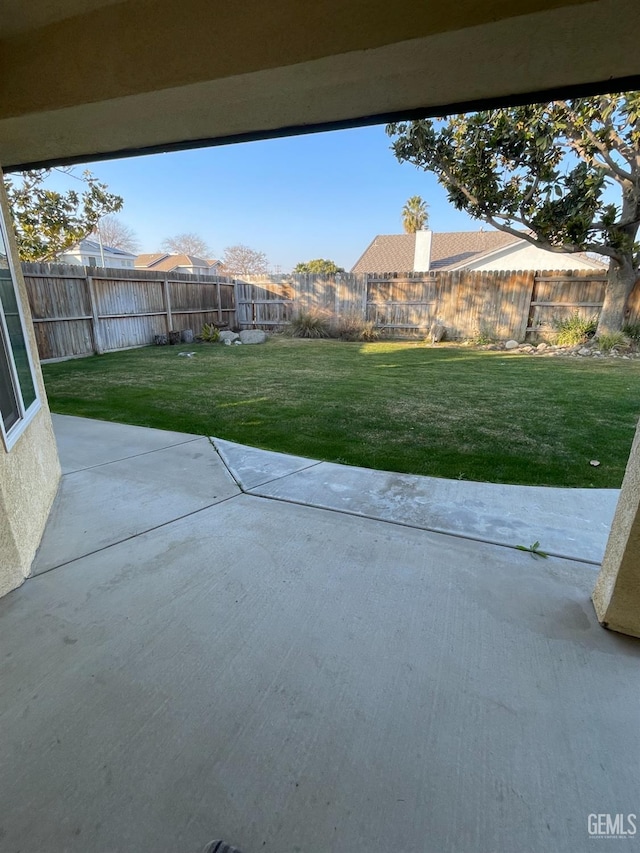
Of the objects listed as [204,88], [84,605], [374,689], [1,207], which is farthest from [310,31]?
[84,605]

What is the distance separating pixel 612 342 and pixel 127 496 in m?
10.3

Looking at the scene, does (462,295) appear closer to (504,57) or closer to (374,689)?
(504,57)

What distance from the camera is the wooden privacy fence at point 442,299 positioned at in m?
10.0

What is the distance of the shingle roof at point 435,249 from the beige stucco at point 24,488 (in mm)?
20340

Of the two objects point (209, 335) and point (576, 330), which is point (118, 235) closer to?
point (209, 335)

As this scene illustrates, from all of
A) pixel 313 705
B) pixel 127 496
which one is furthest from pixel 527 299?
pixel 313 705

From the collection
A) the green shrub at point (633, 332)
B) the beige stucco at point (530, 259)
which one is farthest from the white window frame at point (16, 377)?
the beige stucco at point (530, 259)

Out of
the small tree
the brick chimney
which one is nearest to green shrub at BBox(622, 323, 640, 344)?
the brick chimney

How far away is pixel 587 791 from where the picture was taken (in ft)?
3.54

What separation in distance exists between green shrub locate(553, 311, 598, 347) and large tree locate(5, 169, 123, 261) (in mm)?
13767

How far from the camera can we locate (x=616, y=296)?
9.09 m

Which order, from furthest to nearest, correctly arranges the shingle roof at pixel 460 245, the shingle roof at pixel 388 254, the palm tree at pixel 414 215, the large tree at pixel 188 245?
the large tree at pixel 188 245, the palm tree at pixel 414 215, the shingle roof at pixel 388 254, the shingle roof at pixel 460 245

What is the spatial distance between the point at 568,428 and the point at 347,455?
2457 mm

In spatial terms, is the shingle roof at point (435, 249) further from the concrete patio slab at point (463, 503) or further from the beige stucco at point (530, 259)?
the concrete patio slab at point (463, 503)
